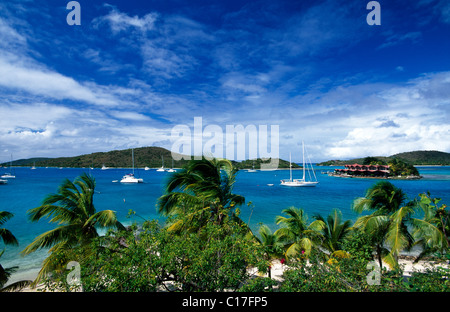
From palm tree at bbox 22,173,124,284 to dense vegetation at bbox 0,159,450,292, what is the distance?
3 centimetres

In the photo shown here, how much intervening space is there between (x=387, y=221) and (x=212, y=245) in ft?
23.2

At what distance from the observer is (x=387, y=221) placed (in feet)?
26.1

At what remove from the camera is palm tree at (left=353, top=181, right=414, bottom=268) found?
7316 mm

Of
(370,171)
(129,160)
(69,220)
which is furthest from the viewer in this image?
(129,160)

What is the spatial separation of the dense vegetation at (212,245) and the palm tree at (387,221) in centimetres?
4

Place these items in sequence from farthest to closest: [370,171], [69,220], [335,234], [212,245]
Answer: [370,171], [335,234], [69,220], [212,245]

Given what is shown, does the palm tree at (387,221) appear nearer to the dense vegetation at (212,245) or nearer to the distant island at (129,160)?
the dense vegetation at (212,245)

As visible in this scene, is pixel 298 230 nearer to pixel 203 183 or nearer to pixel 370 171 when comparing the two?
pixel 203 183

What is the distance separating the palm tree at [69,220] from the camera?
6973mm

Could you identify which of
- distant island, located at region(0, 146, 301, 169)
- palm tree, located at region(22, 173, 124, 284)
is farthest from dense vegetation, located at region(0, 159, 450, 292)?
distant island, located at region(0, 146, 301, 169)

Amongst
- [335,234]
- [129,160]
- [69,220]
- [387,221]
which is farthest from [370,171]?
[129,160]

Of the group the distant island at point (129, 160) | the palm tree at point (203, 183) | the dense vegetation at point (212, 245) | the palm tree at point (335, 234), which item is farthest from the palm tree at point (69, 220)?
the distant island at point (129, 160)

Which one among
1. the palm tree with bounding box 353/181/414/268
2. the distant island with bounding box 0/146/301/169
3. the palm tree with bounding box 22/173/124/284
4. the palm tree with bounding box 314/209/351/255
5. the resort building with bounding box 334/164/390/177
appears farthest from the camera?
the distant island with bounding box 0/146/301/169

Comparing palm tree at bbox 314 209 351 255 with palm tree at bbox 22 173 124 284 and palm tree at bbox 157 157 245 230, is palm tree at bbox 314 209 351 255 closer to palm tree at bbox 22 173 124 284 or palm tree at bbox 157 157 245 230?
palm tree at bbox 157 157 245 230
